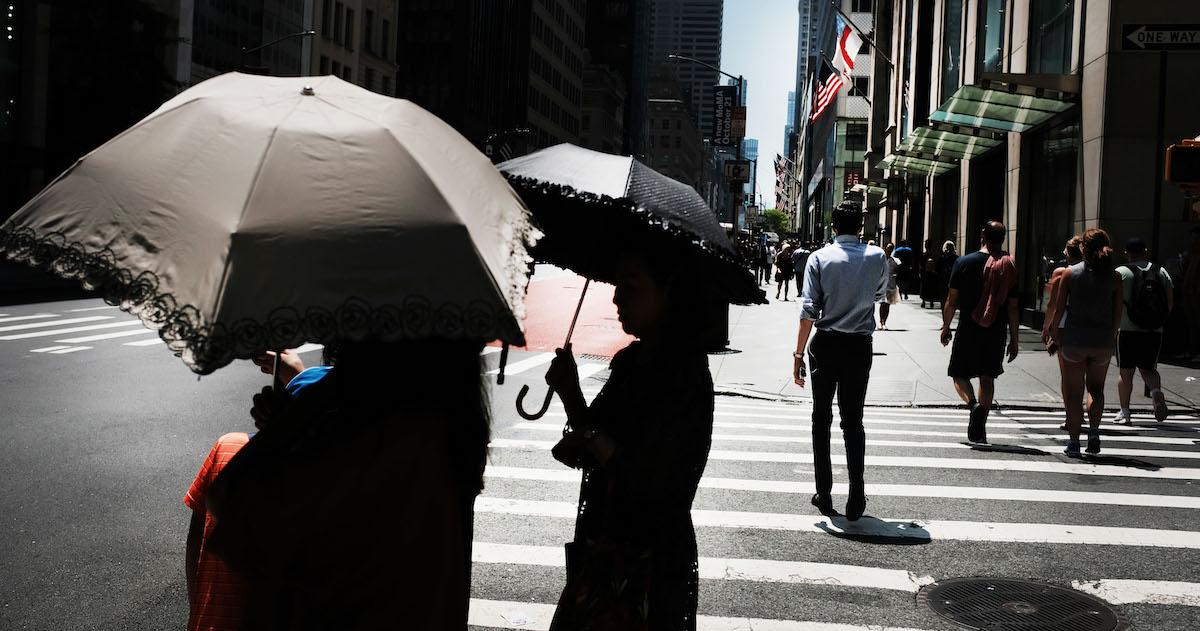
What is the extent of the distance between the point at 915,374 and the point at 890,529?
956 cm

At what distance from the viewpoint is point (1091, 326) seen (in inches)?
380

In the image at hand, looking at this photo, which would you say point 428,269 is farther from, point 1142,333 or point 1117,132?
point 1117,132

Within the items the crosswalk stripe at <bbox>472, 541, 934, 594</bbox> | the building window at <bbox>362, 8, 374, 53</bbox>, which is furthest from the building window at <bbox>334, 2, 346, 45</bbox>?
the crosswalk stripe at <bbox>472, 541, 934, 594</bbox>

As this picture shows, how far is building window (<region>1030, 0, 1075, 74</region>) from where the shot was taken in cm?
2133

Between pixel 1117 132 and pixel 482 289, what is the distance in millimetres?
19096

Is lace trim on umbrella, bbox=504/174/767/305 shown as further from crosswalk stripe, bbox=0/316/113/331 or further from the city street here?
crosswalk stripe, bbox=0/316/113/331

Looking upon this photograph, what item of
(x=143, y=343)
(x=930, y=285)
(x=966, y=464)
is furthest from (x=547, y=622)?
(x=930, y=285)

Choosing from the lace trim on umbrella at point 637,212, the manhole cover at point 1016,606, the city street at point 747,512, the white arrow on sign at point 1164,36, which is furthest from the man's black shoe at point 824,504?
the white arrow on sign at point 1164,36

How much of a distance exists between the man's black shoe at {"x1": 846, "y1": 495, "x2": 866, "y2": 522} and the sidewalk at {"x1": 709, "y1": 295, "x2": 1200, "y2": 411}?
6.92m

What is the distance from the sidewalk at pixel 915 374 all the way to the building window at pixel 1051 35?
5551 millimetres

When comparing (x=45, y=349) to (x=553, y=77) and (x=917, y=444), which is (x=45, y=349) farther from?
(x=553, y=77)

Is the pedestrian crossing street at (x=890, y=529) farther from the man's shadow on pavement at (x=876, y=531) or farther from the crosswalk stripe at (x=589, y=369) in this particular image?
the crosswalk stripe at (x=589, y=369)

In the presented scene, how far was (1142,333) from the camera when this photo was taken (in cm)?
1127

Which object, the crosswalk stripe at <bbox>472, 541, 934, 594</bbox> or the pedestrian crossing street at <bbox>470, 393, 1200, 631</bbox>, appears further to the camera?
the crosswalk stripe at <bbox>472, 541, 934, 594</bbox>
